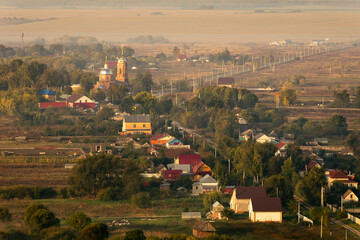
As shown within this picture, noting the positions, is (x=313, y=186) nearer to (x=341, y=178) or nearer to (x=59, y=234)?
(x=341, y=178)

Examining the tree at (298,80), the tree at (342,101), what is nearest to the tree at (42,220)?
the tree at (342,101)

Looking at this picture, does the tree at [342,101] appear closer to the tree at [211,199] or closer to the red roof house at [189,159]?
the red roof house at [189,159]

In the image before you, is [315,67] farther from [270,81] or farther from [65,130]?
[65,130]

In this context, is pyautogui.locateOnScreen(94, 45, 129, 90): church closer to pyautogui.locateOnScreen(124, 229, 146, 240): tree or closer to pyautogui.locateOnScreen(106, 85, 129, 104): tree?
pyautogui.locateOnScreen(106, 85, 129, 104): tree

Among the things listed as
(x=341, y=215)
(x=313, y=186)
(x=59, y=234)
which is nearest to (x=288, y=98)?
(x=313, y=186)

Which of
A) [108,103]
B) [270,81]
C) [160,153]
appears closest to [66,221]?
[160,153]
